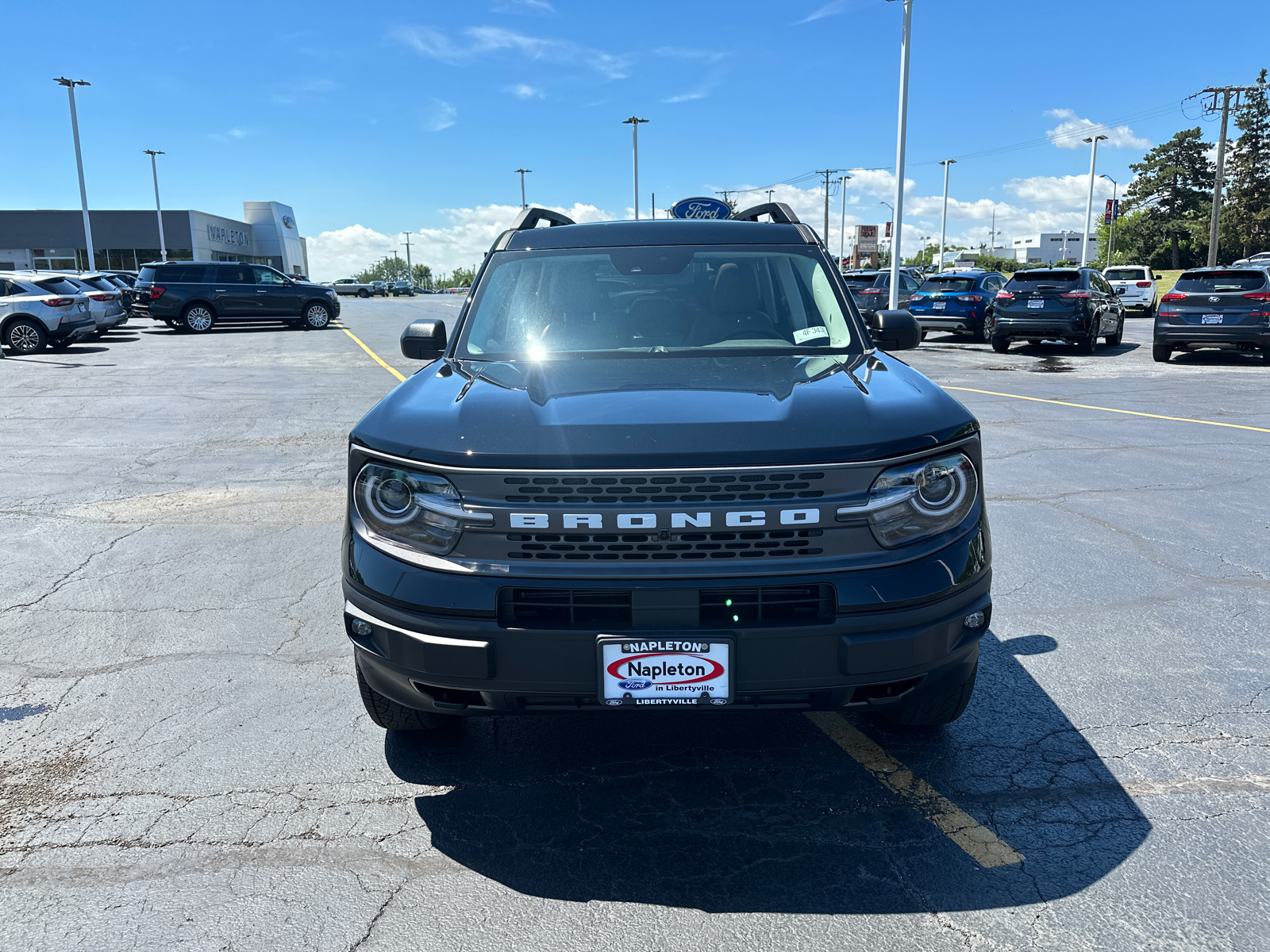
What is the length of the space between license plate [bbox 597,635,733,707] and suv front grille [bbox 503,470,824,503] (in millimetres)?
368

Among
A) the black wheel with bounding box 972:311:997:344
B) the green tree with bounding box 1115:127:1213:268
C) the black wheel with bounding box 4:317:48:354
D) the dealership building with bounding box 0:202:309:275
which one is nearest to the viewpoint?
the black wheel with bounding box 4:317:48:354

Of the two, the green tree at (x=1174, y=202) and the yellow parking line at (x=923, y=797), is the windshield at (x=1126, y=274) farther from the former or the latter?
the green tree at (x=1174, y=202)

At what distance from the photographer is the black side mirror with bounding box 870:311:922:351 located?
4.34m

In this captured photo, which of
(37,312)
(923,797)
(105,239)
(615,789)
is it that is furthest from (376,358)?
(105,239)

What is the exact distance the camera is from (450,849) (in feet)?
8.93

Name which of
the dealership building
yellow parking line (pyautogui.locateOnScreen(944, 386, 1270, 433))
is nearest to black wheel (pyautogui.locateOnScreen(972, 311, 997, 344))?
yellow parking line (pyautogui.locateOnScreen(944, 386, 1270, 433))

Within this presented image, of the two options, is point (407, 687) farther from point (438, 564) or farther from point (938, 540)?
point (938, 540)

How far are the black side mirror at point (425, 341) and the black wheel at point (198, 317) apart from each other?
25147 mm

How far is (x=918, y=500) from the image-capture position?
104 inches

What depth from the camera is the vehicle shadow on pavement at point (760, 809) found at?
2.54 m

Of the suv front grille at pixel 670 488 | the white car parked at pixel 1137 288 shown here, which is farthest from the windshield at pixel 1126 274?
the suv front grille at pixel 670 488

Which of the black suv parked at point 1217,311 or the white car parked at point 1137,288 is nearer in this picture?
the black suv parked at point 1217,311

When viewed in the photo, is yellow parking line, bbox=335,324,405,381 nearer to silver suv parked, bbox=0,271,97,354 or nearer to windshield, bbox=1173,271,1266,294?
silver suv parked, bbox=0,271,97,354

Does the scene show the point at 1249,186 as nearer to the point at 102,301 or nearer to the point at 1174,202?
the point at 1174,202
